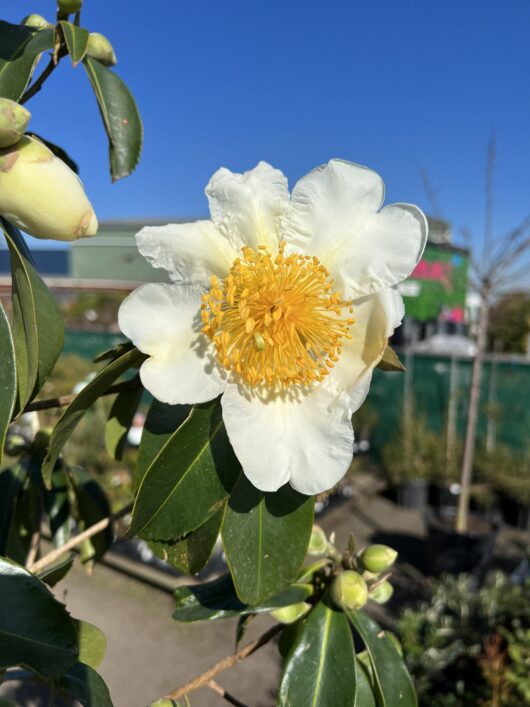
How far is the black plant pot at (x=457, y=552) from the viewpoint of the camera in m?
4.21

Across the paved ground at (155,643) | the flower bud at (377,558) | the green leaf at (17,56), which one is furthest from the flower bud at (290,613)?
the paved ground at (155,643)

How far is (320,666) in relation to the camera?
32.7 inches

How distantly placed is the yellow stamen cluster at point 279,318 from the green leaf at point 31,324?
0.18 m

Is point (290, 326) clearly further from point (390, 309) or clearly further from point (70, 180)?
point (70, 180)

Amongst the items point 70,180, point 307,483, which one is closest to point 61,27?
point 70,180

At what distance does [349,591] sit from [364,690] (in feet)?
0.52

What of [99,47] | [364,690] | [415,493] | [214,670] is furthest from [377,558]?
[415,493]

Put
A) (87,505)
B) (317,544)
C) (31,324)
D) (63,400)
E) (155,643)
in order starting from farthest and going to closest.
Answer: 1. (155,643)
2. (87,505)
3. (317,544)
4. (63,400)
5. (31,324)

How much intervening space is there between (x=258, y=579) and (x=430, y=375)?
623 centimetres

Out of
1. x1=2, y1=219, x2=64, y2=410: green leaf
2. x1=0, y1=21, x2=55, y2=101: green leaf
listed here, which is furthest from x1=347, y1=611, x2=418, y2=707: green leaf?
x1=0, y1=21, x2=55, y2=101: green leaf

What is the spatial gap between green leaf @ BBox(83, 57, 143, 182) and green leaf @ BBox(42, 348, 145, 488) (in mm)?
312

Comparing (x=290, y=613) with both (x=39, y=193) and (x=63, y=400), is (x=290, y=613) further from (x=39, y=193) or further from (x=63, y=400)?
(x=39, y=193)

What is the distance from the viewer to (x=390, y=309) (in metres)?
0.62

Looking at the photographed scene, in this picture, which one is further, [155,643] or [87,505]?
[155,643]
